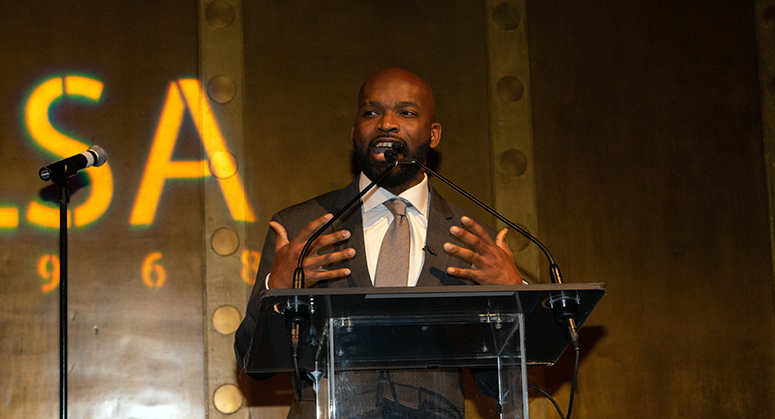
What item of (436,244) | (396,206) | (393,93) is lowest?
(436,244)

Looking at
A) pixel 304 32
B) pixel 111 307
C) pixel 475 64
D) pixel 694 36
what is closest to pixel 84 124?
pixel 111 307

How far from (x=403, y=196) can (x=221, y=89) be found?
4.40 feet

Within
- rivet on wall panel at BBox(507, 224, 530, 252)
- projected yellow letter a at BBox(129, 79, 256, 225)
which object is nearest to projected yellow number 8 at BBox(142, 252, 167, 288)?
projected yellow letter a at BBox(129, 79, 256, 225)

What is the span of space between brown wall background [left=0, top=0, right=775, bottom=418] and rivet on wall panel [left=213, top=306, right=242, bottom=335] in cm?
8

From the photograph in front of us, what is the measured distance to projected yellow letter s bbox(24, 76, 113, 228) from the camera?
349 cm

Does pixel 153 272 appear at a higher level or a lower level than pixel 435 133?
lower

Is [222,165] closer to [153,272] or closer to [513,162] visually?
[153,272]

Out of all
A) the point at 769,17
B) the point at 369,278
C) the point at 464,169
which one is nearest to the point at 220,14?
the point at 464,169

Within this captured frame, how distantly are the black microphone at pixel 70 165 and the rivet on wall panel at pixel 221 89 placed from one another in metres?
0.80

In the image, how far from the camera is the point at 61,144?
3525 mm

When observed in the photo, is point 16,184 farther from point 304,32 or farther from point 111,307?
point 304,32

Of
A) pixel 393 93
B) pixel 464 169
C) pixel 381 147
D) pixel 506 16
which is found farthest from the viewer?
pixel 506 16

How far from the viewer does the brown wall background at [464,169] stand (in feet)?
11.3

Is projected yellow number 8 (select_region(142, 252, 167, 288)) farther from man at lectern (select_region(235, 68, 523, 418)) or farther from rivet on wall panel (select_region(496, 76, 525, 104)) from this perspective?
rivet on wall panel (select_region(496, 76, 525, 104))
